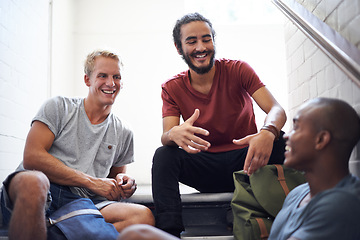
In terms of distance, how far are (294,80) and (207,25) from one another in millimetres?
650

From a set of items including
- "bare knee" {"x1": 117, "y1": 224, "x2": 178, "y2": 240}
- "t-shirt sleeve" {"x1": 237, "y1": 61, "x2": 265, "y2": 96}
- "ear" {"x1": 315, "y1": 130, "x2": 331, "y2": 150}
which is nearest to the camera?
"bare knee" {"x1": 117, "y1": 224, "x2": 178, "y2": 240}

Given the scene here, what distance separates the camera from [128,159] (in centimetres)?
245

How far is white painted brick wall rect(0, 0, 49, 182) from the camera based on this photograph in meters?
2.55

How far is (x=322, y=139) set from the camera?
1.22 metres

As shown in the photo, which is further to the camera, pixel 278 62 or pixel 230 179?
pixel 278 62

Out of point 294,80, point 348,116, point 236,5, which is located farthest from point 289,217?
point 236,5

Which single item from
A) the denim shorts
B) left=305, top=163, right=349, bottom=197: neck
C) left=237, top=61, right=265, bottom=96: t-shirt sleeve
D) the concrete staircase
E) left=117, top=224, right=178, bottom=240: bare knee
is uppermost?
left=237, top=61, right=265, bottom=96: t-shirt sleeve

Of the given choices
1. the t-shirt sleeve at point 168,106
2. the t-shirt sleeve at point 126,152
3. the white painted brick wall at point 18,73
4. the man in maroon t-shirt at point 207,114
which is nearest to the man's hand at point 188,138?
the man in maroon t-shirt at point 207,114

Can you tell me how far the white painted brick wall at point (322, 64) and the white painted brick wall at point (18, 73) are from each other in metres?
1.90

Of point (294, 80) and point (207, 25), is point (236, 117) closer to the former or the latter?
point (294, 80)

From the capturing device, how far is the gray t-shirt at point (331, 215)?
1.06 m

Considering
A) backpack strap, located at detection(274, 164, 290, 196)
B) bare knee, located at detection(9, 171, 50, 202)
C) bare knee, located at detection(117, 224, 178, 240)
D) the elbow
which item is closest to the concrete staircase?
backpack strap, located at detection(274, 164, 290, 196)

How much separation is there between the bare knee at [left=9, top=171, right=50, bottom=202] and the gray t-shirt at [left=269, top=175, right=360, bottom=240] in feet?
3.27

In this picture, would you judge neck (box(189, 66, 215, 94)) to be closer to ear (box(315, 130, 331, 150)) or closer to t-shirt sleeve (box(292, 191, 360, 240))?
ear (box(315, 130, 331, 150))
